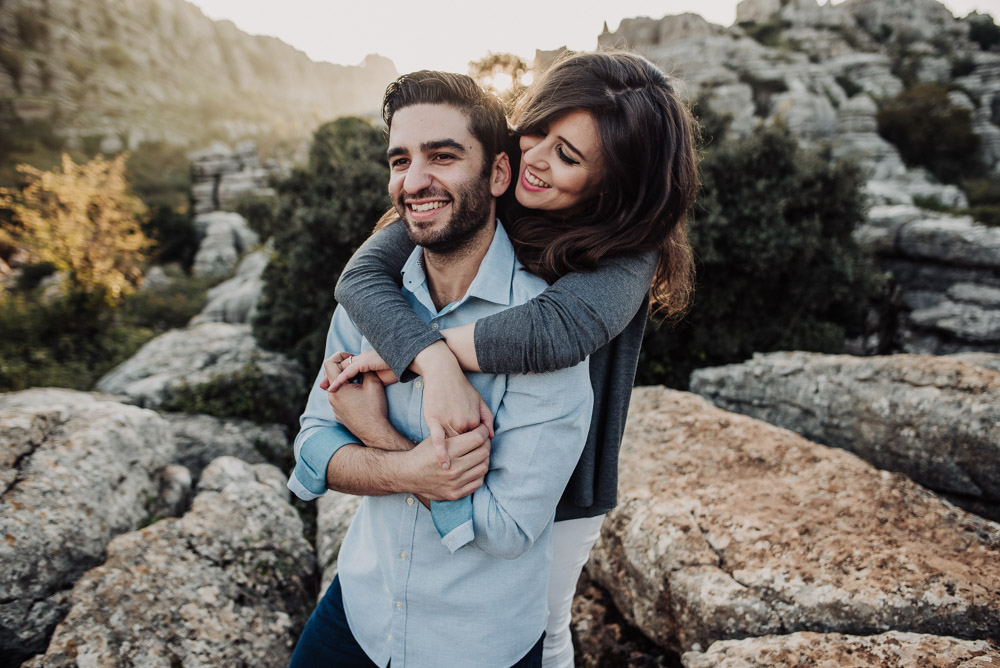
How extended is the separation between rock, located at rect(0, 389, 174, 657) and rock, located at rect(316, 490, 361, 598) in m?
1.33

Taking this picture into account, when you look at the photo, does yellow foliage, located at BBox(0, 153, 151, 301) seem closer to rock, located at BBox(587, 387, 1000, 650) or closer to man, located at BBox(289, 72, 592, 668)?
man, located at BBox(289, 72, 592, 668)

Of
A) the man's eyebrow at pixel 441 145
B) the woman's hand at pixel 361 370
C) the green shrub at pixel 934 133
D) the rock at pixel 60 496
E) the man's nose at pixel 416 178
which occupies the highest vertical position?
the green shrub at pixel 934 133

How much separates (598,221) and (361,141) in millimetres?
7288

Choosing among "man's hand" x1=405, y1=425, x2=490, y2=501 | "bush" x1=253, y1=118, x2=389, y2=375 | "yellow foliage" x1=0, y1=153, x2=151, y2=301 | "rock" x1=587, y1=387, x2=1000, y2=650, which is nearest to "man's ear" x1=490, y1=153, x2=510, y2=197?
"man's hand" x1=405, y1=425, x2=490, y2=501

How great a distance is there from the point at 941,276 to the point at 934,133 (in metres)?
19.5

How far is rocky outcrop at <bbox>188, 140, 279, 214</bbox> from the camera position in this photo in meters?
28.7

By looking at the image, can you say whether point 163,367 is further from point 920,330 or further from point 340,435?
point 920,330

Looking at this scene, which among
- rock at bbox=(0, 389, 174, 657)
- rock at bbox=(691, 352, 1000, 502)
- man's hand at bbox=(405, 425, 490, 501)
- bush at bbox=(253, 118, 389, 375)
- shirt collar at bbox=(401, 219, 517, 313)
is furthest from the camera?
bush at bbox=(253, 118, 389, 375)

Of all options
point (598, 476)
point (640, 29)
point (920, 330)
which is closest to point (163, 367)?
point (598, 476)

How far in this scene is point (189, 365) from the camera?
750cm

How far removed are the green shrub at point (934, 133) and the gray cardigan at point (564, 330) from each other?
28773 mm

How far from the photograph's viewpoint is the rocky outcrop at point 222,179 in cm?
2869

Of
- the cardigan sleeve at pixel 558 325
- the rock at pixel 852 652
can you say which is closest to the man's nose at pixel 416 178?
the cardigan sleeve at pixel 558 325

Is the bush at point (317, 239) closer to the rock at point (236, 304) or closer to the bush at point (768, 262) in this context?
the rock at point (236, 304)
